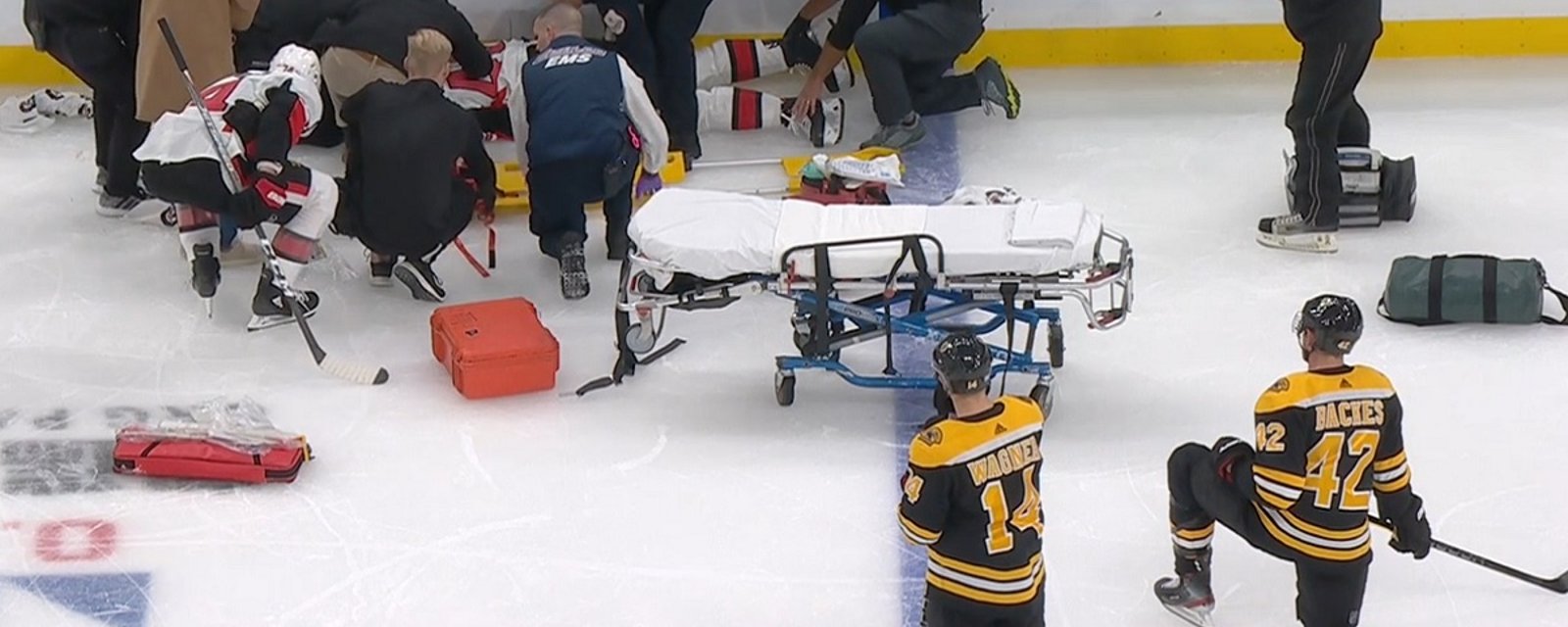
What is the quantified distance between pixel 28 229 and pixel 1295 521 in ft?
14.0

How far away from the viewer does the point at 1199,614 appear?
4242 mm

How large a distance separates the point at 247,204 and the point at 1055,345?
Answer: 85.8 inches

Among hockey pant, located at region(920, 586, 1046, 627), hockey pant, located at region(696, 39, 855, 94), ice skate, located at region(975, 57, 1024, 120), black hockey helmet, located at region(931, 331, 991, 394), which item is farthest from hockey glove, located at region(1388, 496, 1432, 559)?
hockey pant, located at region(696, 39, 855, 94)

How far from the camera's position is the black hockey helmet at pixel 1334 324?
12.4 ft

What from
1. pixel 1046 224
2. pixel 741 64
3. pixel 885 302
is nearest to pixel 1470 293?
pixel 1046 224

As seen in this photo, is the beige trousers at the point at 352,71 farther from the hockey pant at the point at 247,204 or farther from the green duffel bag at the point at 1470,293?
the green duffel bag at the point at 1470,293

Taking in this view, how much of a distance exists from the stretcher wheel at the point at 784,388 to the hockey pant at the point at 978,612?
146 cm

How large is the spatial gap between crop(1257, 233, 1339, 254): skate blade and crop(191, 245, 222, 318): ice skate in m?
3.06

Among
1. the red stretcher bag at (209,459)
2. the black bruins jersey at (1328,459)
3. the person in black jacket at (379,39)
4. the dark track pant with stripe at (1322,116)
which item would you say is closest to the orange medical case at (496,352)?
the red stretcher bag at (209,459)

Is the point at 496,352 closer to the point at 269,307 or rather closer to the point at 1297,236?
the point at 269,307

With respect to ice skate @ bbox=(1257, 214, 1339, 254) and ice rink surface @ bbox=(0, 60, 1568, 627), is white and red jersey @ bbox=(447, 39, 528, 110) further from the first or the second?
ice skate @ bbox=(1257, 214, 1339, 254)

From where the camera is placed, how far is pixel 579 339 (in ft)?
18.6

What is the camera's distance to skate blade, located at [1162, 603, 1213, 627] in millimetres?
4238

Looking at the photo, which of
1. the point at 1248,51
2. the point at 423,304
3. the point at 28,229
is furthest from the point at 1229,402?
the point at 28,229
